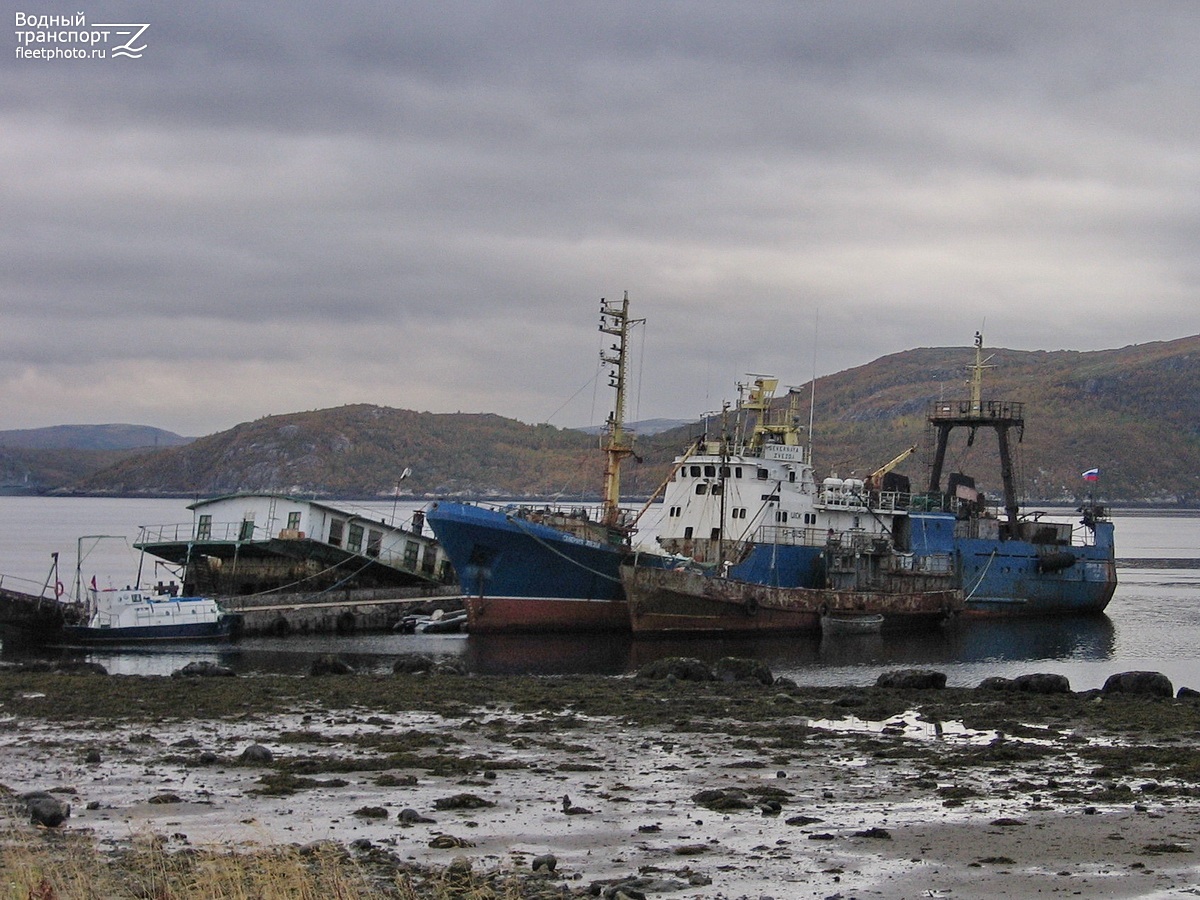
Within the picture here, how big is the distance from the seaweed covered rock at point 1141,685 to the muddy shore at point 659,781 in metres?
0.91

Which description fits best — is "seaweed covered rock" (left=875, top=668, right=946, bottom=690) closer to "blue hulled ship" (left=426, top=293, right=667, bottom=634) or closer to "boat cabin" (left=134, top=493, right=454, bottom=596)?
"blue hulled ship" (left=426, top=293, right=667, bottom=634)

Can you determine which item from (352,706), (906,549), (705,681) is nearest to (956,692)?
(705,681)

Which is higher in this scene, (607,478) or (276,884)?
(607,478)

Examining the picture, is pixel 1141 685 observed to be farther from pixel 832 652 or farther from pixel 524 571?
pixel 524 571

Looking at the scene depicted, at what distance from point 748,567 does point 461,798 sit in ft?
108

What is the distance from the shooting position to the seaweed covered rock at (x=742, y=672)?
108 ft

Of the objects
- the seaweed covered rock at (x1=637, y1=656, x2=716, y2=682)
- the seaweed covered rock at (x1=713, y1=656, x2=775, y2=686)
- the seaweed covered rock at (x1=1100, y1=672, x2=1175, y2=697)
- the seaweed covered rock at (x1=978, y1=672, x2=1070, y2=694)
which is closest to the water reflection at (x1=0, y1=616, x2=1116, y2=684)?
the seaweed covered rock at (x1=713, y1=656, x2=775, y2=686)

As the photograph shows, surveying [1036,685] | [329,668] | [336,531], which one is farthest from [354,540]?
[1036,685]

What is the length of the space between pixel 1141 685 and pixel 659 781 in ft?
51.4

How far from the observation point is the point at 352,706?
90.2 ft

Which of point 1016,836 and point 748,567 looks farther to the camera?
point 748,567

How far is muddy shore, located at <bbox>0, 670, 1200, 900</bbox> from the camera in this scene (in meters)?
15.1

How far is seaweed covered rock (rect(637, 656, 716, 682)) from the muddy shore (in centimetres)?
318

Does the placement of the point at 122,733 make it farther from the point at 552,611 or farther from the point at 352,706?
the point at 552,611
